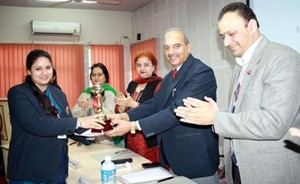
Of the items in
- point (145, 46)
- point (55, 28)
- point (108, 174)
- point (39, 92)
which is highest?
point (55, 28)

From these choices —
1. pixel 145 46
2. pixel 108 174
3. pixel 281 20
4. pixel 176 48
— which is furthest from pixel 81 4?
pixel 108 174

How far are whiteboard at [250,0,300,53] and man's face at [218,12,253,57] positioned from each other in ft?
3.17

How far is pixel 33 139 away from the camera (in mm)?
1820

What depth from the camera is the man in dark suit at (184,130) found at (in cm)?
200

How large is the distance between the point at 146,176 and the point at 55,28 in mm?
4729

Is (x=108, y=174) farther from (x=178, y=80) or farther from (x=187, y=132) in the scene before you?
(x=178, y=80)

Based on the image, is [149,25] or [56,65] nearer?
[56,65]

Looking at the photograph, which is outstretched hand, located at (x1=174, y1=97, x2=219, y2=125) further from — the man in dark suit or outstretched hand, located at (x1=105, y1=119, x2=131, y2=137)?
outstretched hand, located at (x1=105, y1=119, x2=131, y2=137)

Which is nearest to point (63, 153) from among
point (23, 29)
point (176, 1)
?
point (176, 1)

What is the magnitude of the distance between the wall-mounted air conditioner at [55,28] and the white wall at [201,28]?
4.84ft

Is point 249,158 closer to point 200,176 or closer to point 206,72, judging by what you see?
point 200,176

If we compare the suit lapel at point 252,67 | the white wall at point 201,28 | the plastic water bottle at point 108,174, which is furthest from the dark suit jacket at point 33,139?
the white wall at point 201,28

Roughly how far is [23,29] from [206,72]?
4667 mm

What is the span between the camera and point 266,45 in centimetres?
151
